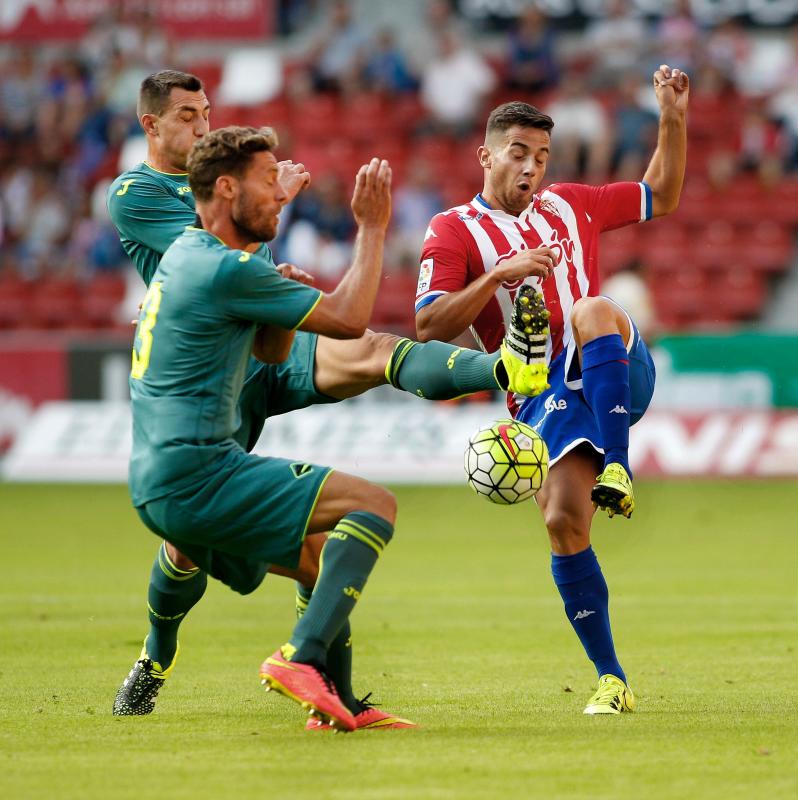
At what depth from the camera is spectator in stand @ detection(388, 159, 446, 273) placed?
60.4 feet

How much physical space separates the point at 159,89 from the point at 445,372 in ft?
5.87

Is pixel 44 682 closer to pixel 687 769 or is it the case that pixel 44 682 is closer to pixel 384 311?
pixel 687 769

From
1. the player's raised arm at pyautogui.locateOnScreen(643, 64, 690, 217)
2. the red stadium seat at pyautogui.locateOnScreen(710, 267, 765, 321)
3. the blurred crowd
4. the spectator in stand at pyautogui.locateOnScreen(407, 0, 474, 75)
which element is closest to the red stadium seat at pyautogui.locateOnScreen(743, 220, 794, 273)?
the red stadium seat at pyautogui.locateOnScreen(710, 267, 765, 321)

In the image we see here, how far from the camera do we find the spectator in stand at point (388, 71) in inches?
810

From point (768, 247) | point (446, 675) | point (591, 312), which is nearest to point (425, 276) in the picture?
point (591, 312)

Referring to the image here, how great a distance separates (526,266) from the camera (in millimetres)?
5523

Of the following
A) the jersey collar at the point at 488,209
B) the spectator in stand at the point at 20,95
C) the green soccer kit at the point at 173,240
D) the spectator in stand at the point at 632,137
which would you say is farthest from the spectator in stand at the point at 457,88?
the green soccer kit at the point at 173,240

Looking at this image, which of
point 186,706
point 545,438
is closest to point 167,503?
point 186,706

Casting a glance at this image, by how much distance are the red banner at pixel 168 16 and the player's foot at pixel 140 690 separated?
17.6m

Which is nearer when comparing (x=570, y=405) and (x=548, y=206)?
(x=570, y=405)

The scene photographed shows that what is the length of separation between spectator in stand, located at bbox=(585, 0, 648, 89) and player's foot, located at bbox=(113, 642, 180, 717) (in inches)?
618

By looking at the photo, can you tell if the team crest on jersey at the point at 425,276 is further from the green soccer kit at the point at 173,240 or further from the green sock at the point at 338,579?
the green sock at the point at 338,579

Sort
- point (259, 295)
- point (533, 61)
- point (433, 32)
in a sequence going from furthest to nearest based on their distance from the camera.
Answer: point (433, 32) → point (533, 61) → point (259, 295)

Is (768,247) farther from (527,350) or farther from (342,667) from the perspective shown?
(342,667)
